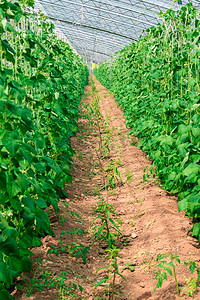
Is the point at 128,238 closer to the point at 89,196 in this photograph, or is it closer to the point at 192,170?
the point at 192,170

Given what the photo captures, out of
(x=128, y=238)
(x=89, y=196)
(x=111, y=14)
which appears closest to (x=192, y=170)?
(x=128, y=238)

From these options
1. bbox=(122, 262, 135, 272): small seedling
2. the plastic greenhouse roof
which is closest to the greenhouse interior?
bbox=(122, 262, 135, 272): small seedling

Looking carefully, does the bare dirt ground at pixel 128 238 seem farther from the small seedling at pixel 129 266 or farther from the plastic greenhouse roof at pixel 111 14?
the plastic greenhouse roof at pixel 111 14

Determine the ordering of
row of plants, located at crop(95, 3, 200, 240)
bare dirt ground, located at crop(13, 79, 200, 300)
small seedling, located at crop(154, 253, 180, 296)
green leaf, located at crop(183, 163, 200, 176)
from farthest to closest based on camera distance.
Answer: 1. row of plants, located at crop(95, 3, 200, 240)
2. green leaf, located at crop(183, 163, 200, 176)
3. bare dirt ground, located at crop(13, 79, 200, 300)
4. small seedling, located at crop(154, 253, 180, 296)

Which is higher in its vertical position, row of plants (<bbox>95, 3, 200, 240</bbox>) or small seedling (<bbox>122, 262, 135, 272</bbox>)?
row of plants (<bbox>95, 3, 200, 240</bbox>)

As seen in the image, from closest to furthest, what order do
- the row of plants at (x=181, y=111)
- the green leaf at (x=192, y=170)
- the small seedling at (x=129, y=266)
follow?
the small seedling at (x=129, y=266) < the green leaf at (x=192, y=170) < the row of plants at (x=181, y=111)

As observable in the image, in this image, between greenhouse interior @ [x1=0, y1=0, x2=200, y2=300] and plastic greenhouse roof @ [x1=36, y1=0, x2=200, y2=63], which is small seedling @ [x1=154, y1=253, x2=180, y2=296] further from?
plastic greenhouse roof @ [x1=36, y1=0, x2=200, y2=63]

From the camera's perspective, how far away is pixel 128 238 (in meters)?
3.31

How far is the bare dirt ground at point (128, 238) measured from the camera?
2469 mm

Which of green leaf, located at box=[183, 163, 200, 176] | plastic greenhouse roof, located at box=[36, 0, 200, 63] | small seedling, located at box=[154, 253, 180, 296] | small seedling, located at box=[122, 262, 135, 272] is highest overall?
plastic greenhouse roof, located at box=[36, 0, 200, 63]

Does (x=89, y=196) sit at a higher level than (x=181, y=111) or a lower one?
lower

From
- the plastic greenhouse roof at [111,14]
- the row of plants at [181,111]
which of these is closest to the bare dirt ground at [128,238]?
the row of plants at [181,111]

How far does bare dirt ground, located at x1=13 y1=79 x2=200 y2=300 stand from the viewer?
2469mm

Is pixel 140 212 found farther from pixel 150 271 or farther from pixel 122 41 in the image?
pixel 122 41
